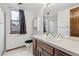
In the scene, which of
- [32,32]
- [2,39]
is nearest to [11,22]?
[2,39]

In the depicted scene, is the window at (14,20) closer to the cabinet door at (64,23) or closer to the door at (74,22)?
the cabinet door at (64,23)

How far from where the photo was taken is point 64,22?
1698mm

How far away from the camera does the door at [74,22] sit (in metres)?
1.41

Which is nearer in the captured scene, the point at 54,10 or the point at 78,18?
the point at 78,18

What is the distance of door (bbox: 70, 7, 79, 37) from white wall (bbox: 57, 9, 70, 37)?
7 cm

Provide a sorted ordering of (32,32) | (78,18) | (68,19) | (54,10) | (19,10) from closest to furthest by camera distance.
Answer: (78,18), (68,19), (19,10), (54,10), (32,32)

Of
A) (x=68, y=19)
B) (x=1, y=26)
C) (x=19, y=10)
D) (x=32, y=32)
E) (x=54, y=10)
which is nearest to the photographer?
(x=68, y=19)

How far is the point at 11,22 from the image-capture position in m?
1.74

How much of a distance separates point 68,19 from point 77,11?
239 millimetres

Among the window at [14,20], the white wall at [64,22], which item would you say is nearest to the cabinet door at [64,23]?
the white wall at [64,22]

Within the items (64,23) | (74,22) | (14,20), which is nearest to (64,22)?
(64,23)

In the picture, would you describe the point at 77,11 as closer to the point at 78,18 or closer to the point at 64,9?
the point at 78,18

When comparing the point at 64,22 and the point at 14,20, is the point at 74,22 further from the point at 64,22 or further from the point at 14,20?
the point at 14,20

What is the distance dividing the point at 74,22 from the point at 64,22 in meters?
0.25
